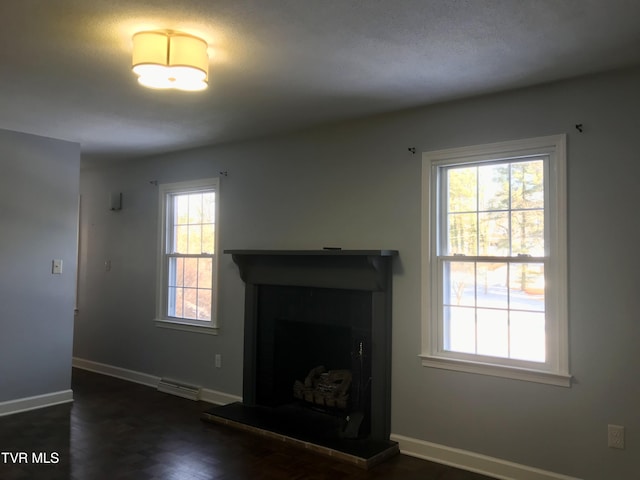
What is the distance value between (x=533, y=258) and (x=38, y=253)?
410 centimetres

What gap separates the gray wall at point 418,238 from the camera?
2934 millimetres

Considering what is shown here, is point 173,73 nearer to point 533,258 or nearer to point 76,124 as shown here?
point 76,124

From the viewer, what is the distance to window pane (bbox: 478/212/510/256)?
3.37 m

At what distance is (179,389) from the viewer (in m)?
5.04

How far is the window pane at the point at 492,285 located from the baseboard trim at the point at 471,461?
97cm

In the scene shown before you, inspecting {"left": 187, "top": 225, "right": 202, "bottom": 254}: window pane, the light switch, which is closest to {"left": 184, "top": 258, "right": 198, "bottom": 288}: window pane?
{"left": 187, "top": 225, "right": 202, "bottom": 254}: window pane

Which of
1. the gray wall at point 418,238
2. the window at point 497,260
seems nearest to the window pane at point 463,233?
the window at point 497,260

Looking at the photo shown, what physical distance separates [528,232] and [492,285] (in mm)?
414

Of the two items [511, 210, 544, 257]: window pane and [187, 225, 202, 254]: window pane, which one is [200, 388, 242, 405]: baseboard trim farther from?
[511, 210, 544, 257]: window pane

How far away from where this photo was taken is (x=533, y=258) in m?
3.24

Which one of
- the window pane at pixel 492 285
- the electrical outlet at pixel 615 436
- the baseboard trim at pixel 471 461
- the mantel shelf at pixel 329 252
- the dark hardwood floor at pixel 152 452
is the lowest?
the dark hardwood floor at pixel 152 452

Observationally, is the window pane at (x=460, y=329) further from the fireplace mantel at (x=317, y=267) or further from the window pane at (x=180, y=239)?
the window pane at (x=180, y=239)

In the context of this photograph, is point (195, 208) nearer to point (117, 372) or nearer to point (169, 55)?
point (117, 372)

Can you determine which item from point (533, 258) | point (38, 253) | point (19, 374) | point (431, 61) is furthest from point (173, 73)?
point (19, 374)
